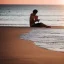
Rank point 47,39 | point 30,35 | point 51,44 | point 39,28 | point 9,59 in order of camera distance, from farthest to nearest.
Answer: point 39,28 < point 30,35 < point 47,39 < point 51,44 < point 9,59

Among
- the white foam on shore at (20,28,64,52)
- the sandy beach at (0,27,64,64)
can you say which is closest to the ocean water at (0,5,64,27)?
the white foam on shore at (20,28,64,52)

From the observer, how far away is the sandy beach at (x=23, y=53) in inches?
91.7

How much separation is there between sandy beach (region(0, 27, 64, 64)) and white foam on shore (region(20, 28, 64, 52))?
11cm

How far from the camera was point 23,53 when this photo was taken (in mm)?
2576

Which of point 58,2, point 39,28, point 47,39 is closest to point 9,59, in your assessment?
point 47,39

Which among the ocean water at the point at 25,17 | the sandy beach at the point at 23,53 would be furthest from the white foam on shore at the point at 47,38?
the ocean water at the point at 25,17

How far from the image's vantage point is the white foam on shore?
2803 mm

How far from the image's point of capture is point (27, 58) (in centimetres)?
240

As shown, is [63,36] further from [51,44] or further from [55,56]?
[55,56]

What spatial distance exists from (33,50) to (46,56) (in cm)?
24

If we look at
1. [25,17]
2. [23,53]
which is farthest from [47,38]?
[25,17]

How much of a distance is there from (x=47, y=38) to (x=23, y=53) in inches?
26.4

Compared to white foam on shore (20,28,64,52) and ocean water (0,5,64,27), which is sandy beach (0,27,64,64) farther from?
ocean water (0,5,64,27)

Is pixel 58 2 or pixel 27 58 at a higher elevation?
pixel 58 2
